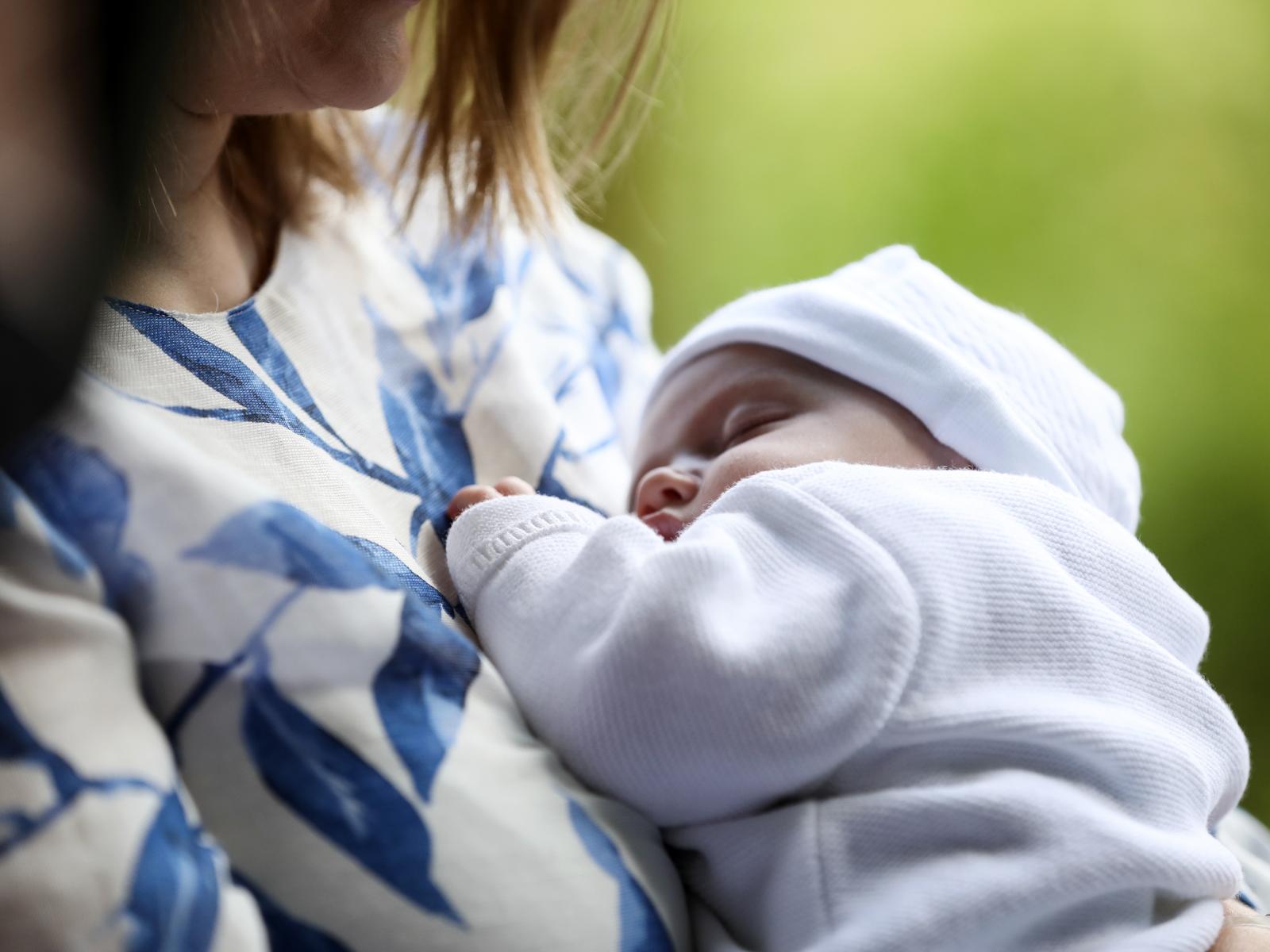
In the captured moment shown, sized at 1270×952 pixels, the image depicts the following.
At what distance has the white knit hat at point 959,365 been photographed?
0.85 metres

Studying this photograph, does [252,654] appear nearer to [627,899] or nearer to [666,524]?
[627,899]

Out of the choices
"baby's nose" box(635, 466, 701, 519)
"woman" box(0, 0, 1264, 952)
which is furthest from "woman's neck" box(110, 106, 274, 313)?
"baby's nose" box(635, 466, 701, 519)

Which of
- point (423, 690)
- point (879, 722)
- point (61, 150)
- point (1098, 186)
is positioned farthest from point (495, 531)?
point (1098, 186)

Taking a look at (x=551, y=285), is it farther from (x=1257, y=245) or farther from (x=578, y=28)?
(x=1257, y=245)

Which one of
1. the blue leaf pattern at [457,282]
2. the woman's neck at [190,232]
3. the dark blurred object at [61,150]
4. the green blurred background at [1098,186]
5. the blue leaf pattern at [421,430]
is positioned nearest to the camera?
the dark blurred object at [61,150]

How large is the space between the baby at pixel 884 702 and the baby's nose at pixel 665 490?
5.7 inches

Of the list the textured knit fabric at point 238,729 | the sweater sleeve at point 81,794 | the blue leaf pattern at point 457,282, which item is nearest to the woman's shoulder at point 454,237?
the blue leaf pattern at point 457,282

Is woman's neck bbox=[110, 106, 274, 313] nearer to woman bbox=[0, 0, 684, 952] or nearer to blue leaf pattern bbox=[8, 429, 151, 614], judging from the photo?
woman bbox=[0, 0, 684, 952]

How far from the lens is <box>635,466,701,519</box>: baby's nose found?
88 cm

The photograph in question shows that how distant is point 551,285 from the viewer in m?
1.14

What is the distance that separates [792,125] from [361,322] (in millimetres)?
1232

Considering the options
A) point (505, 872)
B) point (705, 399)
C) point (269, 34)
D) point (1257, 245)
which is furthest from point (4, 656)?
point (1257, 245)

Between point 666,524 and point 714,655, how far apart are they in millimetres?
278

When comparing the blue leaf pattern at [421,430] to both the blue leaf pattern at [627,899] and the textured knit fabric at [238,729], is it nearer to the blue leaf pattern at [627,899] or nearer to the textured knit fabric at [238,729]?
the textured knit fabric at [238,729]
